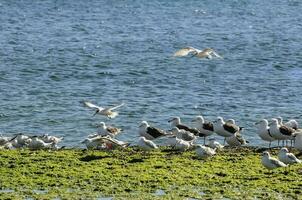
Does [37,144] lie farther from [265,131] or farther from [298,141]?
[298,141]

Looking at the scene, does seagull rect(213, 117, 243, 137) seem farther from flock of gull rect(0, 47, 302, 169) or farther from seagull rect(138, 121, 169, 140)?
seagull rect(138, 121, 169, 140)

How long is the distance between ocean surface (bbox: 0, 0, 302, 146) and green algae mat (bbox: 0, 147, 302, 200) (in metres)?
5.77

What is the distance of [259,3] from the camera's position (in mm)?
88938

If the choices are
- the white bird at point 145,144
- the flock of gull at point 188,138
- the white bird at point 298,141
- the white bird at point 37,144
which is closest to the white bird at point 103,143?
the flock of gull at point 188,138

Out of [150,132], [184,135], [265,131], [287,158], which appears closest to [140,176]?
[287,158]

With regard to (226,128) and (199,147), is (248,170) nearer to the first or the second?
(199,147)

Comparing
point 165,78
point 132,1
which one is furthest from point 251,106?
point 132,1

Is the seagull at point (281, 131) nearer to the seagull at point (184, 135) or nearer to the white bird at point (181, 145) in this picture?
the seagull at point (184, 135)

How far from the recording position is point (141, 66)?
159 ft

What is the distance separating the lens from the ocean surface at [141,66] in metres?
35.1

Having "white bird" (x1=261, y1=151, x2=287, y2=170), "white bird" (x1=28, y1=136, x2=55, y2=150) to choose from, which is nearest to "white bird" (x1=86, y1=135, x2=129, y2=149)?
"white bird" (x1=28, y1=136, x2=55, y2=150)

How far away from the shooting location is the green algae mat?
20.1 meters

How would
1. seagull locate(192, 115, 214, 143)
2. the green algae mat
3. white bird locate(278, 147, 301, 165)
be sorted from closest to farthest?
1. the green algae mat
2. white bird locate(278, 147, 301, 165)
3. seagull locate(192, 115, 214, 143)

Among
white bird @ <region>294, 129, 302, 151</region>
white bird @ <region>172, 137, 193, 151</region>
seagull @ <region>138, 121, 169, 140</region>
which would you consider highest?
white bird @ <region>294, 129, 302, 151</region>
